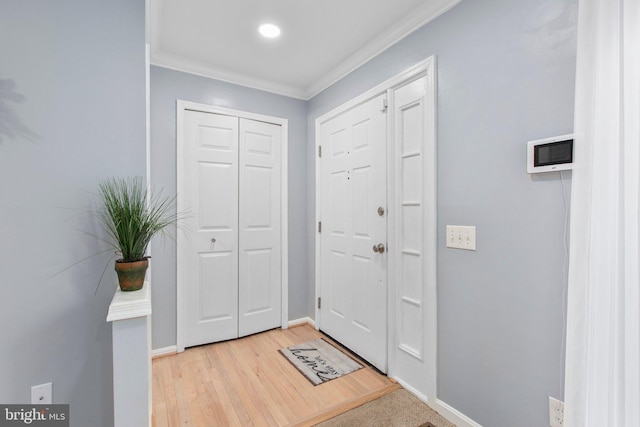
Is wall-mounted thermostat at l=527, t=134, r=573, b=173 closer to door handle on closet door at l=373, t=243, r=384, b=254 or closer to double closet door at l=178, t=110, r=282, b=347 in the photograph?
door handle on closet door at l=373, t=243, r=384, b=254

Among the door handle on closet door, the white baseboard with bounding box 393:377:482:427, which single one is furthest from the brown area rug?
the door handle on closet door

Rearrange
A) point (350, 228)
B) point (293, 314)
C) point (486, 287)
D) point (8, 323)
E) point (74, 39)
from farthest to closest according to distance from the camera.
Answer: point (293, 314) → point (350, 228) → point (486, 287) → point (74, 39) → point (8, 323)

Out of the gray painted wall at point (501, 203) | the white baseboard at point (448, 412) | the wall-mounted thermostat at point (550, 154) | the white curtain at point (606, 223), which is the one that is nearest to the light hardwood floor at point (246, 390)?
the white baseboard at point (448, 412)

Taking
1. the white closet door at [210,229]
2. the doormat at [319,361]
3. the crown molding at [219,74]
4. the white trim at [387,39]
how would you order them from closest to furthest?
1. the white trim at [387,39]
2. the doormat at [319,361]
3. the crown molding at [219,74]
4. the white closet door at [210,229]

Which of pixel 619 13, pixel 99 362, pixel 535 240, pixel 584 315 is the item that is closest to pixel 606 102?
pixel 619 13

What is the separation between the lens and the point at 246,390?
6.49 feet

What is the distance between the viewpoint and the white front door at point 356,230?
7.20 feet

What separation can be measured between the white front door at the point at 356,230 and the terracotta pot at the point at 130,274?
1.55m

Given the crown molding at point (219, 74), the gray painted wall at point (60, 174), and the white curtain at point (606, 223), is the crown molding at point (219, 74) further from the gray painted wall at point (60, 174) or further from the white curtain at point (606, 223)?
the white curtain at point (606, 223)

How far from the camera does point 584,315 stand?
39.4 inches

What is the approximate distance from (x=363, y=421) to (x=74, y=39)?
2.50 m

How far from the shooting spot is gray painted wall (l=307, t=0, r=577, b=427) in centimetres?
126

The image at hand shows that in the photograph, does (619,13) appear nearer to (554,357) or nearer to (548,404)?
(554,357)

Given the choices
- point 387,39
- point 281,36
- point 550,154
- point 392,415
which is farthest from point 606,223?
point 281,36
